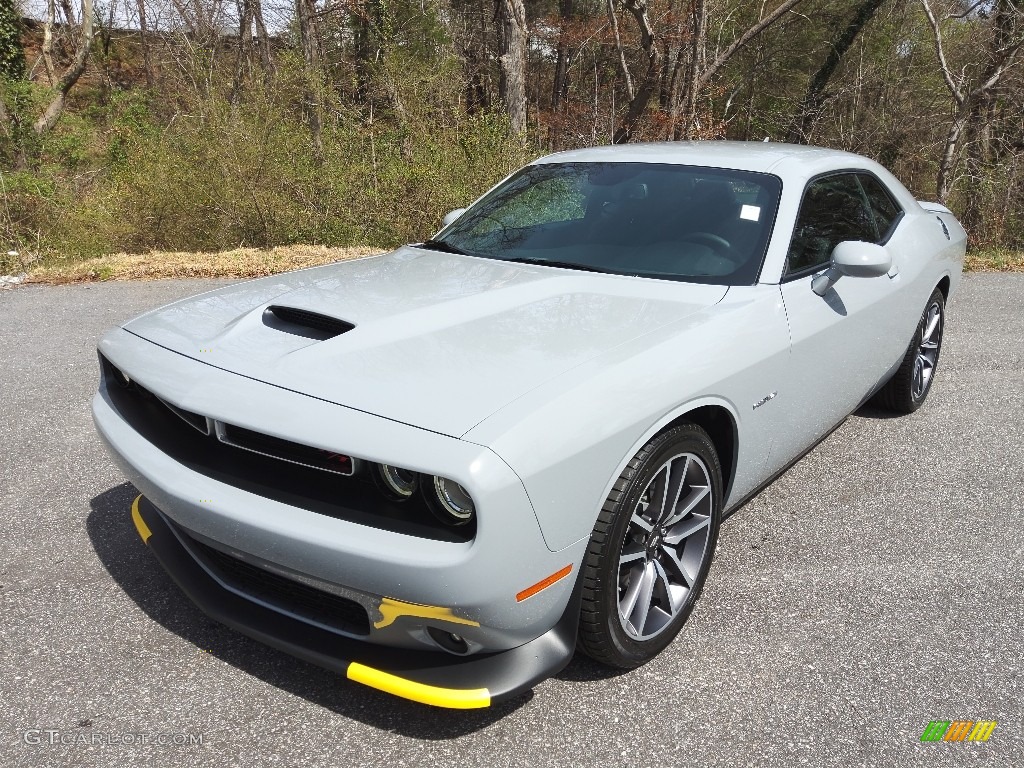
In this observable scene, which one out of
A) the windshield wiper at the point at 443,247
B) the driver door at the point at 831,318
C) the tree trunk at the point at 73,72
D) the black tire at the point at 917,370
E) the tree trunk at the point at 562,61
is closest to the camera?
the driver door at the point at 831,318

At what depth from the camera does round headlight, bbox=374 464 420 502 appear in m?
1.89

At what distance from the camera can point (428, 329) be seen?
7.75 ft

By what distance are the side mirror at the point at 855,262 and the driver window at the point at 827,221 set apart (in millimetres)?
91

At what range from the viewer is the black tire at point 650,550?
6.64 feet

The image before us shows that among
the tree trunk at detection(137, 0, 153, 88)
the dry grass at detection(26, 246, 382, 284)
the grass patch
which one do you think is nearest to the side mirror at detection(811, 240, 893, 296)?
the dry grass at detection(26, 246, 382, 284)

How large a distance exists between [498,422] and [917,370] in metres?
3.43

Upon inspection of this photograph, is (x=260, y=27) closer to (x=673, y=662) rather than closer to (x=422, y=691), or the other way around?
(x=673, y=662)

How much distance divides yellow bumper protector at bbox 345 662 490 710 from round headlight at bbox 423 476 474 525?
42cm

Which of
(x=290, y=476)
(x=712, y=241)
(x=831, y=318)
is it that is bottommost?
(x=290, y=476)

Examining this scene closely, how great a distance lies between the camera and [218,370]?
211cm

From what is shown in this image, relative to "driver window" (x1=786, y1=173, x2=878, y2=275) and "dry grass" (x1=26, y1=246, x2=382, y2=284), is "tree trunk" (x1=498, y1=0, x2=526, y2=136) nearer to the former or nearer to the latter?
"dry grass" (x1=26, y1=246, x2=382, y2=284)

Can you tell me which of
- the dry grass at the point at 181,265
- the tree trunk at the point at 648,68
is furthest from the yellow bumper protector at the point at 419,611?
the tree trunk at the point at 648,68

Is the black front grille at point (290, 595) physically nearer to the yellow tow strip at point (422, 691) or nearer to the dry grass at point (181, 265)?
the yellow tow strip at point (422, 691)

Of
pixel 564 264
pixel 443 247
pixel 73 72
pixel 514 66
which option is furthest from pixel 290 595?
pixel 73 72
